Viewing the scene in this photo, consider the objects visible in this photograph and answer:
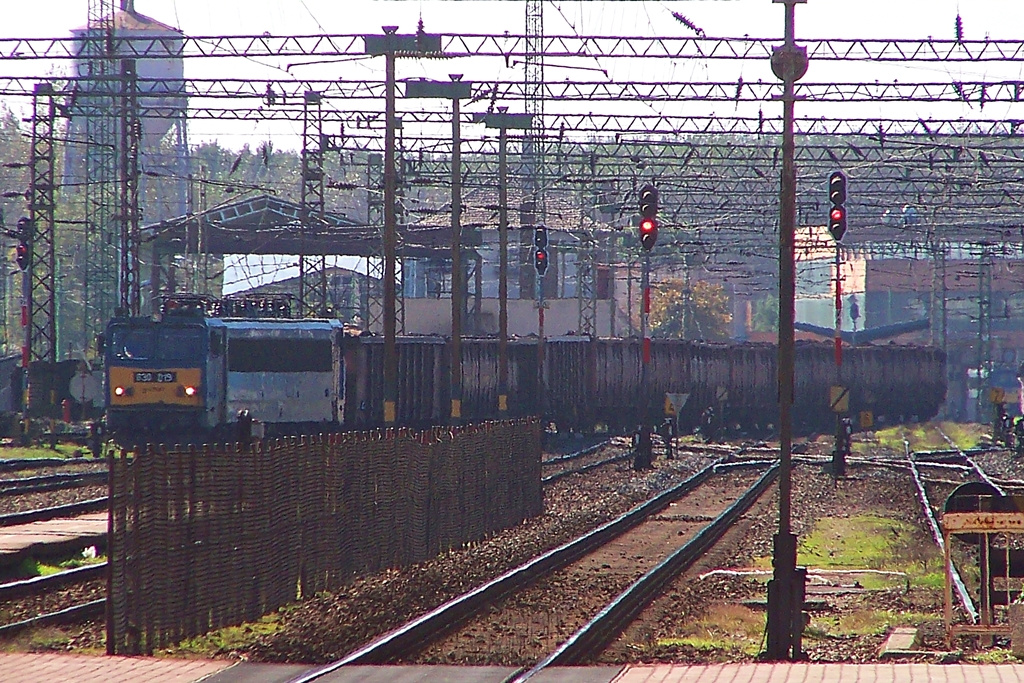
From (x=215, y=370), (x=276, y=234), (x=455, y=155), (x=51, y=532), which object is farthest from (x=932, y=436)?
(x=51, y=532)

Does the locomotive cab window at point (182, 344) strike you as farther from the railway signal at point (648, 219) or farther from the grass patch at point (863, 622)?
the grass patch at point (863, 622)

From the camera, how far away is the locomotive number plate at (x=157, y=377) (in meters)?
33.4

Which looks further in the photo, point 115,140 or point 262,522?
point 115,140

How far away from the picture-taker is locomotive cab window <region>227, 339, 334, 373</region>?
34.6 m

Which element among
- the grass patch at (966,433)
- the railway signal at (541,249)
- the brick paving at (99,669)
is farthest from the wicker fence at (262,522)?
the grass patch at (966,433)

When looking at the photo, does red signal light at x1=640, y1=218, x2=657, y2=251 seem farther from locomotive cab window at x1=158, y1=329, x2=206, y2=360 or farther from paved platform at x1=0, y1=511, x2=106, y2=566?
locomotive cab window at x1=158, y1=329, x2=206, y2=360

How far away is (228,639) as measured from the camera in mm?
13039

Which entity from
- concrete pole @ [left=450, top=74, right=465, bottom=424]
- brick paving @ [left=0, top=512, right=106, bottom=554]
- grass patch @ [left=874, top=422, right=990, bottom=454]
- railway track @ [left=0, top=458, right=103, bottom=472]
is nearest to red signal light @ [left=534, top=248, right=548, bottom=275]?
concrete pole @ [left=450, top=74, right=465, bottom=424]

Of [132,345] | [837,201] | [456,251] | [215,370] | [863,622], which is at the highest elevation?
[456,251]

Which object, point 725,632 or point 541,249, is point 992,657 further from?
point 541,249

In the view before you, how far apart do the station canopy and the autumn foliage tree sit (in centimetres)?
4527

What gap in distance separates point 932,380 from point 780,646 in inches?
2081

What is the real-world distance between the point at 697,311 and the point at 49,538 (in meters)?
95.7

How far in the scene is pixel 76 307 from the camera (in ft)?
328
